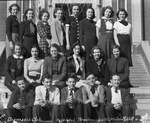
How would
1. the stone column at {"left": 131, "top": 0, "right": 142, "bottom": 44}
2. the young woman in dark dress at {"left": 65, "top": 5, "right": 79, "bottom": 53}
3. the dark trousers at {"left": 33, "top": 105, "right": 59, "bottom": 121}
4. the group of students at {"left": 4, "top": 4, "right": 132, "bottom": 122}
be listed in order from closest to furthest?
the dark trousers at {"left": 33, "top": 105, "right": 59, "bottom": 121}
the group of students at {"left": 4, "top": 4, "right": 132, "bottom": 122}
the young woman in dark dress at {"left": 65, "top": 5, "right": 79, "bottom": 53}
the stone column at {"left": 131, "top": 0, "right": 142, "bottom": 44}

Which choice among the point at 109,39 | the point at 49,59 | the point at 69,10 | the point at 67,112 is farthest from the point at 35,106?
the point at 69,10

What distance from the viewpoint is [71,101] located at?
30.0 ft

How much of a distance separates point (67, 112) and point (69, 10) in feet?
35.3

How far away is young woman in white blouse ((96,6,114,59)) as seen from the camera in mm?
11031

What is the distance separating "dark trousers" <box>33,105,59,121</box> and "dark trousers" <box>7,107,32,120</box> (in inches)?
4.5

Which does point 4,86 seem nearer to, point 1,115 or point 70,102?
point 1,115

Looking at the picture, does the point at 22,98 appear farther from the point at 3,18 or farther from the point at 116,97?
the point at 3,18

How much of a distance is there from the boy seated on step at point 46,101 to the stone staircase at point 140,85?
5.81 ft

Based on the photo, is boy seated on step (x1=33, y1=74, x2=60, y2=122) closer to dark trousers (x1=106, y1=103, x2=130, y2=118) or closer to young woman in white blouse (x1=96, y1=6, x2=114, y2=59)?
dark trousers (x1=106, y1=103, x2=130, y2=118)

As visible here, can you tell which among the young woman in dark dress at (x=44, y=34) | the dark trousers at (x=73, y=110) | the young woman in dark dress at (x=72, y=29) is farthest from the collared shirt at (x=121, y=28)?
the dark trousers at (x=73, y=110)

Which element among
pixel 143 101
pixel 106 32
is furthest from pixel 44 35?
pixel 143 101

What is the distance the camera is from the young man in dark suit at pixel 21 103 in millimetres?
9063

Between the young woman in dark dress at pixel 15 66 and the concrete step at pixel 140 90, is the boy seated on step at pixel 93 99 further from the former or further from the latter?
the young woman in dark dress at pixel 15 66

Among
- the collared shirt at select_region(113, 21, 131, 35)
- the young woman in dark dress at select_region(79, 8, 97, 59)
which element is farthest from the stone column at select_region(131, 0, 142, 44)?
the young woman in dark dress at select_region(79, 8, 97, 59)
